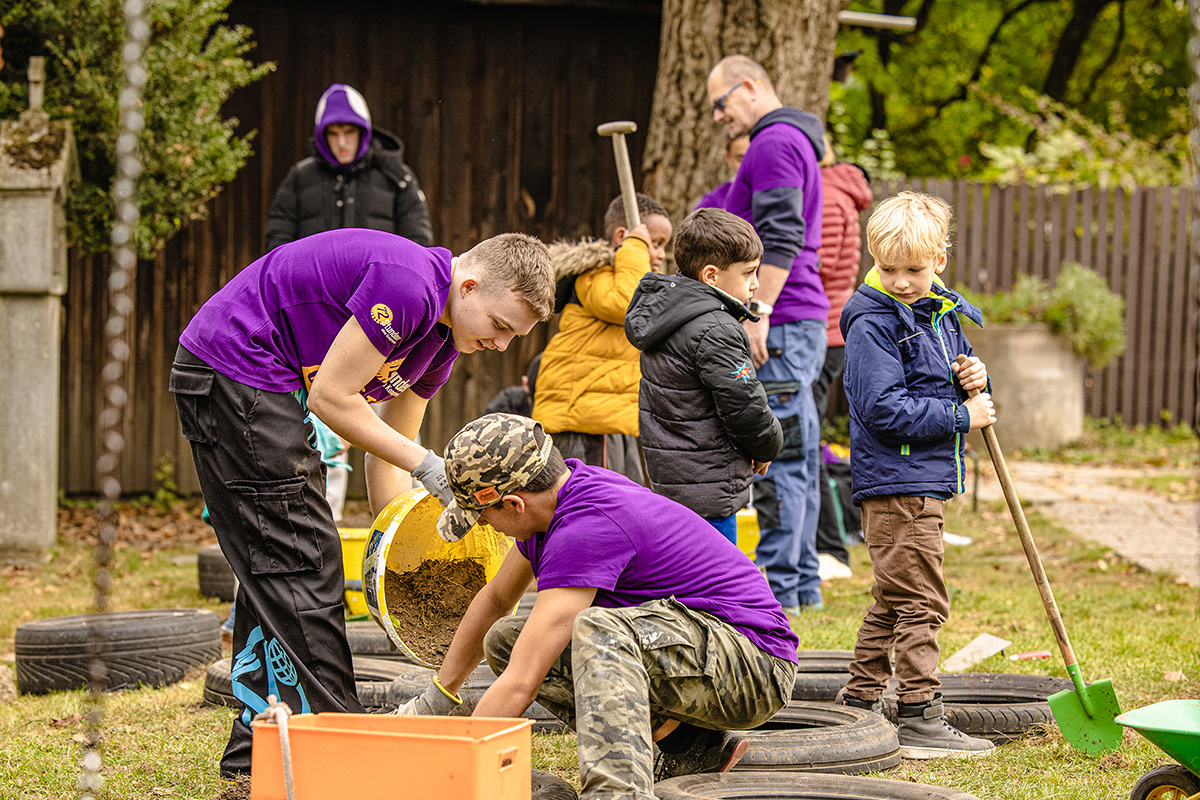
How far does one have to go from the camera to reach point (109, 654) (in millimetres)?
4164

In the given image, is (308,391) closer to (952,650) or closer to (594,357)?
(594,357)

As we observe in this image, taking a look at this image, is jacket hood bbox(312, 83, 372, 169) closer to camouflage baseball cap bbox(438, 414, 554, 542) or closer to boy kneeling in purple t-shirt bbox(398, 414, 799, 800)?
boy kneeling in purple t-shirt bbox(398, 414, 799, 800)

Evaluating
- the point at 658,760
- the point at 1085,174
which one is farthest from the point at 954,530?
the point at 1085,174

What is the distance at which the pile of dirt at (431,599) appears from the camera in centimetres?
318

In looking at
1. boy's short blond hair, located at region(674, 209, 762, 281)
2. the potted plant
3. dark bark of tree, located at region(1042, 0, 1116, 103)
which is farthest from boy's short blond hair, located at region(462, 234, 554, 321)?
dark bark of tree, located at region(1042, 0, 1116, 103)

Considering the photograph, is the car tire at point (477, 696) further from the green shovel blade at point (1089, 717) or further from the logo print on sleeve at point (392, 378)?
the green shovel blade at point (1089, 717)

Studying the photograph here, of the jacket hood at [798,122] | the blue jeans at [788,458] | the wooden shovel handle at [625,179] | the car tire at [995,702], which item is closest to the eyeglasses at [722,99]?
the jacket hood at [798,122]

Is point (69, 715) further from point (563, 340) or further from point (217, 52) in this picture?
point (217, 52)

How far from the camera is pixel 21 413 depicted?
6457 mm

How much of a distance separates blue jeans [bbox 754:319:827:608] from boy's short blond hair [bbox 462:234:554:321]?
2.31 meters

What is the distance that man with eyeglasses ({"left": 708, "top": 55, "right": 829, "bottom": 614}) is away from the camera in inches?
197

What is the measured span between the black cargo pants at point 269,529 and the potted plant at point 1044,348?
885 cm

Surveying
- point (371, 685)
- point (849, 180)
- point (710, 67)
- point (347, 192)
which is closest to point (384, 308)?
point (371, 685)

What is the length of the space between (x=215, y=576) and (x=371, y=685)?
2100 millimetres
